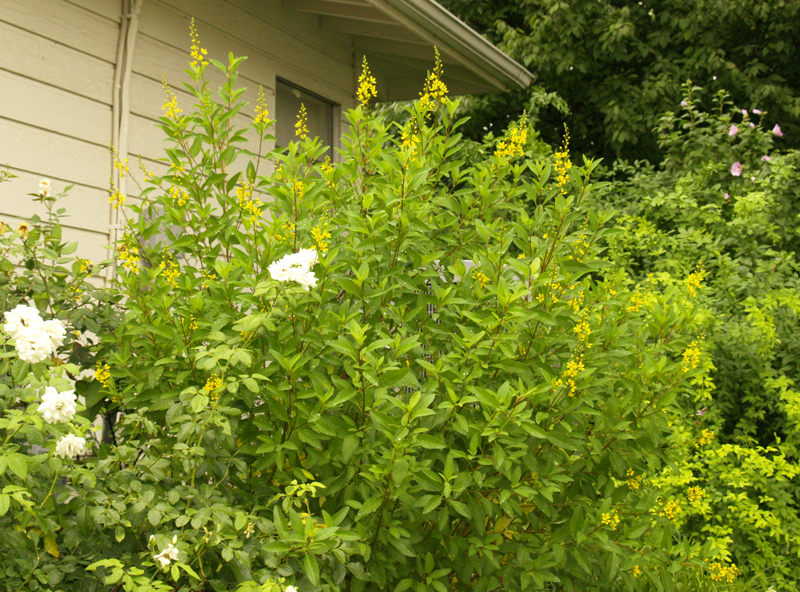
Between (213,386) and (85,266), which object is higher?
(85,266)

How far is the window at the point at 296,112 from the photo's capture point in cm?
523

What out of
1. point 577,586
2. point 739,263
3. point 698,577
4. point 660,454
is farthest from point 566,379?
point 739,263

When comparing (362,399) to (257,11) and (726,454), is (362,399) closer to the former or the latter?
(726,454)

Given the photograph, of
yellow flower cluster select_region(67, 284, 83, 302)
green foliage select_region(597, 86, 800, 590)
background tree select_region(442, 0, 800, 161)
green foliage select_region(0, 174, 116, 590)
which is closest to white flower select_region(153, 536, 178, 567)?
green foliage select_region(0, 174, 116, 590)

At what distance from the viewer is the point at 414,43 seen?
18.1ft

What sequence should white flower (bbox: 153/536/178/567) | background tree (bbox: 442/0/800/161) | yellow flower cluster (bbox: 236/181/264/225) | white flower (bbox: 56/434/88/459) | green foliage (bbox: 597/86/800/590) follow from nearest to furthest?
white flower (bbox: 153/536/178/567) → white flower (bbox: 56/434/88/459) → yellow flower cluster (bbox: 236/181/264/225) → green foliage (bbox: 597/86/800/590) → background tree (bbox: 442/0/800/161)

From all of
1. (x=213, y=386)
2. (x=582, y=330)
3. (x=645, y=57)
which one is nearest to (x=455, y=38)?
(x=582, y=330)

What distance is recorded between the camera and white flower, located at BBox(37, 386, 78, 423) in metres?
1.83

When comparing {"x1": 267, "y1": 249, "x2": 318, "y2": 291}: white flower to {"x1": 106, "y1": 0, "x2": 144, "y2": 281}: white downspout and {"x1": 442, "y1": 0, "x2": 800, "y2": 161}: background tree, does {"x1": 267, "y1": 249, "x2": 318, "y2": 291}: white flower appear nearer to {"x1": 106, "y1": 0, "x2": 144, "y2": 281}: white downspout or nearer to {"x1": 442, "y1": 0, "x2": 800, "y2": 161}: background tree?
{"x1": 106, "y1": 0, "x2": 144, "y2": 281}: white downspout

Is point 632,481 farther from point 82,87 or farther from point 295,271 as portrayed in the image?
point 82,87

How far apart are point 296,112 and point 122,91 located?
1679 millimetres

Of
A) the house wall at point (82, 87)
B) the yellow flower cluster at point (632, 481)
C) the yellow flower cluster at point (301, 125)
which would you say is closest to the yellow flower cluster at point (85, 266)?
the house wall at point (82, 87)

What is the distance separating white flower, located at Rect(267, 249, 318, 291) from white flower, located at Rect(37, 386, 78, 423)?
64cm

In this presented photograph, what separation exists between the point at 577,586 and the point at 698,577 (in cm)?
160
